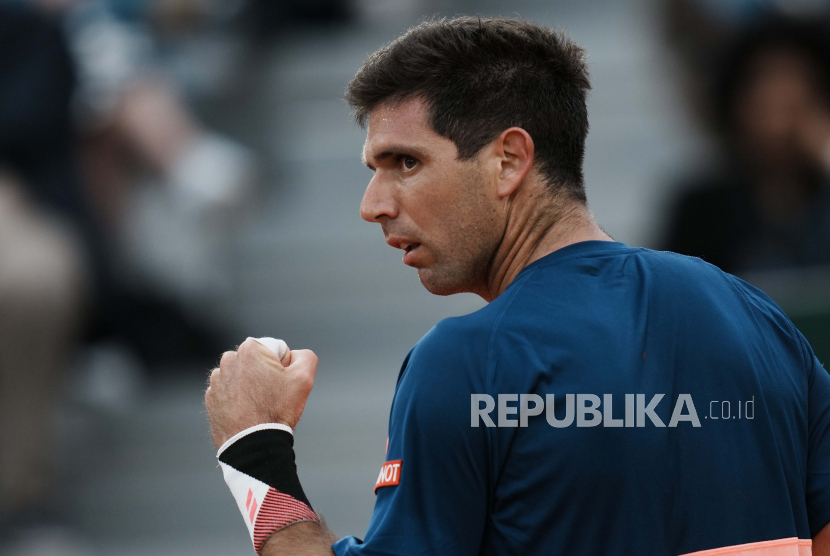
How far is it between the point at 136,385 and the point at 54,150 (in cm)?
157

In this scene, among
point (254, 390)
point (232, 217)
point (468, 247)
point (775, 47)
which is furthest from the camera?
point (232, 217)

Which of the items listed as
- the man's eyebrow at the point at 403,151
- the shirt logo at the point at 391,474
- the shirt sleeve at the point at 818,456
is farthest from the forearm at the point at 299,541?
the shirt sleeve at the point at 818,456

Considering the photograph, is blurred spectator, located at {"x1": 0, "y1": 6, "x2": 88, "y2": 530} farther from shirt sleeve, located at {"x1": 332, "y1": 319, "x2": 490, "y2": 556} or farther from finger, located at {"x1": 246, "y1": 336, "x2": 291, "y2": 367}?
shirt sleeve, located at {"x1": 332, "y1": 319, "x2": 490, "y2": 556}

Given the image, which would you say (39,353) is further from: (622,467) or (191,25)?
(622,467)

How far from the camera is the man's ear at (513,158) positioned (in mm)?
2051

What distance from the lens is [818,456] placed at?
6.68 ft

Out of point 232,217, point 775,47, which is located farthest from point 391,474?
point 232,217

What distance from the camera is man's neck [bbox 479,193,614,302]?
2.05m

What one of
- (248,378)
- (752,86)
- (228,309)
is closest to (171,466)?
(228,309)

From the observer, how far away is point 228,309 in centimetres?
673

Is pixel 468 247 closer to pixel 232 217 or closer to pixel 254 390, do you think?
pixel 254 390

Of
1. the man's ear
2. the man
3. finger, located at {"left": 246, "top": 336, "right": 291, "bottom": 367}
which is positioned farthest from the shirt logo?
the man's ear

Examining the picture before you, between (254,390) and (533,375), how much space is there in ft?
1.93

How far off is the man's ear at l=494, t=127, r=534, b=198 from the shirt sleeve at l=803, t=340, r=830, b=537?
2.35 feet
